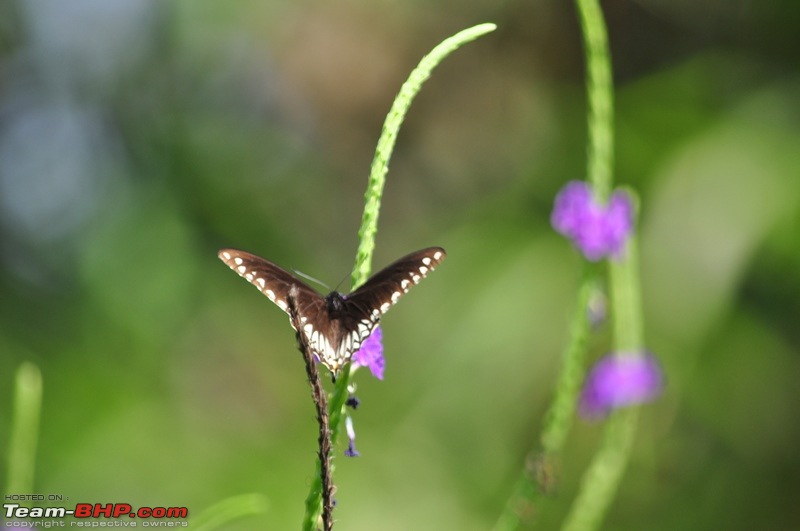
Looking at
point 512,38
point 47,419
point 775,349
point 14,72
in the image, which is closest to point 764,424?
point 775,349

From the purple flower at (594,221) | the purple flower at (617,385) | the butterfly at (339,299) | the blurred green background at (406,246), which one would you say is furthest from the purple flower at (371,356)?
the blurred green background at (406,246)

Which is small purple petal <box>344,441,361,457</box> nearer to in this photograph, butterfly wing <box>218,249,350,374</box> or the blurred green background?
butterfly wing <box>218,249,350,374</box>

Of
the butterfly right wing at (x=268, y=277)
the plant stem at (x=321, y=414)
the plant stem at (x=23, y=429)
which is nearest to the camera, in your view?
the plant stem at (x=321, y=414)

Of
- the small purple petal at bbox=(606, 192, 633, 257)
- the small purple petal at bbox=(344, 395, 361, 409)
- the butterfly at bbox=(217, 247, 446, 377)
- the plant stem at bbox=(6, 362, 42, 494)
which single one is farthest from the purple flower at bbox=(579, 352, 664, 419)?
the plant stem at bbox=(6, 362, 42, 494)

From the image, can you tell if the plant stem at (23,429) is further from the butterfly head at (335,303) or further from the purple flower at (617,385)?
the purple flower at (617,385)

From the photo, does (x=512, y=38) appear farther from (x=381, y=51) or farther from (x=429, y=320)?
(x=429, y=320)

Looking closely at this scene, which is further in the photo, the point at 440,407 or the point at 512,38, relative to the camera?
the point at 512,38
